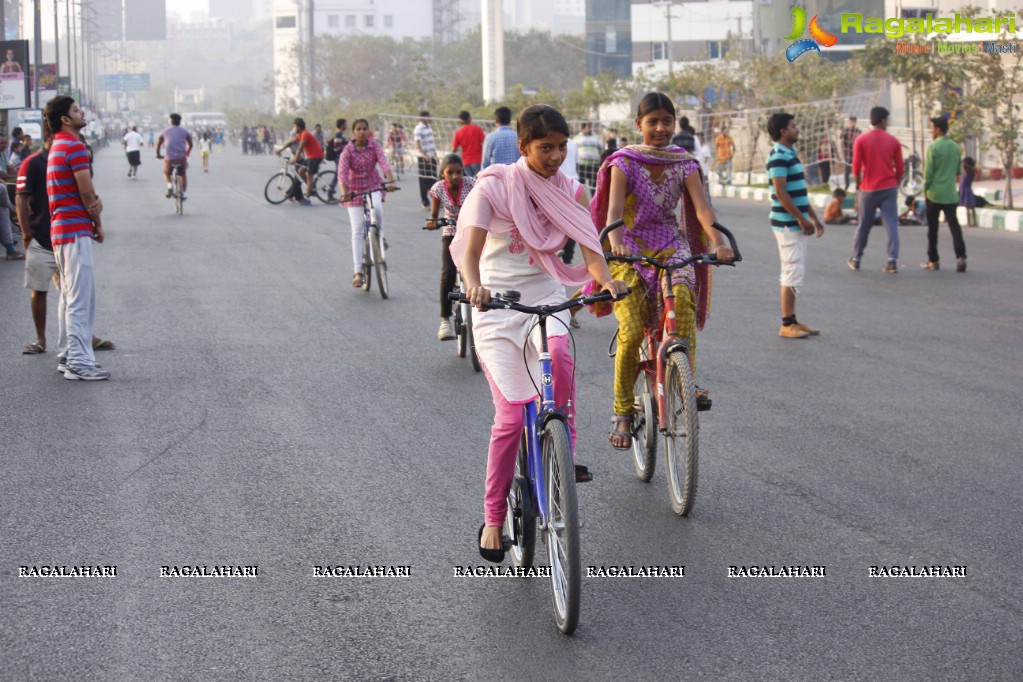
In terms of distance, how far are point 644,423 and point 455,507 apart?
103 cm

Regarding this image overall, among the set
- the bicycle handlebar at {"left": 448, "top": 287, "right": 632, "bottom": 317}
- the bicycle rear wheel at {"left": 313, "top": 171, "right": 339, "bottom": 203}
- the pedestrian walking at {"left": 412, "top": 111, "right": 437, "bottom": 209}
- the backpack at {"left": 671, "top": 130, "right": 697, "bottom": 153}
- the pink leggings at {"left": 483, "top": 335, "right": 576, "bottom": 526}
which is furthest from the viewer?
the bicycle rear wheel at {"left": 313, "top": 171, "right": 339, "bottom": 203}

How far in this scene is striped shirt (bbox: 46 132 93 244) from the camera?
365 inches

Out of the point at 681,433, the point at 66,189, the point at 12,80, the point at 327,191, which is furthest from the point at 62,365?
the point at 12,80

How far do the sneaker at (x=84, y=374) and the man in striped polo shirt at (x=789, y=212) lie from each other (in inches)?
207

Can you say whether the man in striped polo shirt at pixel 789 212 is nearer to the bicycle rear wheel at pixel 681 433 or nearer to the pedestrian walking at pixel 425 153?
the bicycle rear wheel at pixel 681 433

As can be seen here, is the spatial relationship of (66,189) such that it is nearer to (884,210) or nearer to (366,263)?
(366,263)

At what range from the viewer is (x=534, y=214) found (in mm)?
5066

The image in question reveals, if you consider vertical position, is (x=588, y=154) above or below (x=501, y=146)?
above

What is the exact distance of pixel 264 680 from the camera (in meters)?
4.23

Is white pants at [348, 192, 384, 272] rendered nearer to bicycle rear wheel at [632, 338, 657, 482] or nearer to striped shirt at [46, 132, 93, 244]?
striped shirt at [46, 132, 93, 244]

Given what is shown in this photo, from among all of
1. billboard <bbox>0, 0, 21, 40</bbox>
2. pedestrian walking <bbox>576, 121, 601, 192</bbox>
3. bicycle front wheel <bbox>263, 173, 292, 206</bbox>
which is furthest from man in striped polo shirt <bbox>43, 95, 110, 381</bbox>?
billboard <bbox>0, 0, 21, 40</bbox>

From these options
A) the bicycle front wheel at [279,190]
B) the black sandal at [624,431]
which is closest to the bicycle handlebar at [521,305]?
the black sandal at [624,431]

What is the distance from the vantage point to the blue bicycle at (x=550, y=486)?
14.6ft

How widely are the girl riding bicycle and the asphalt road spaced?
144 centimetres
